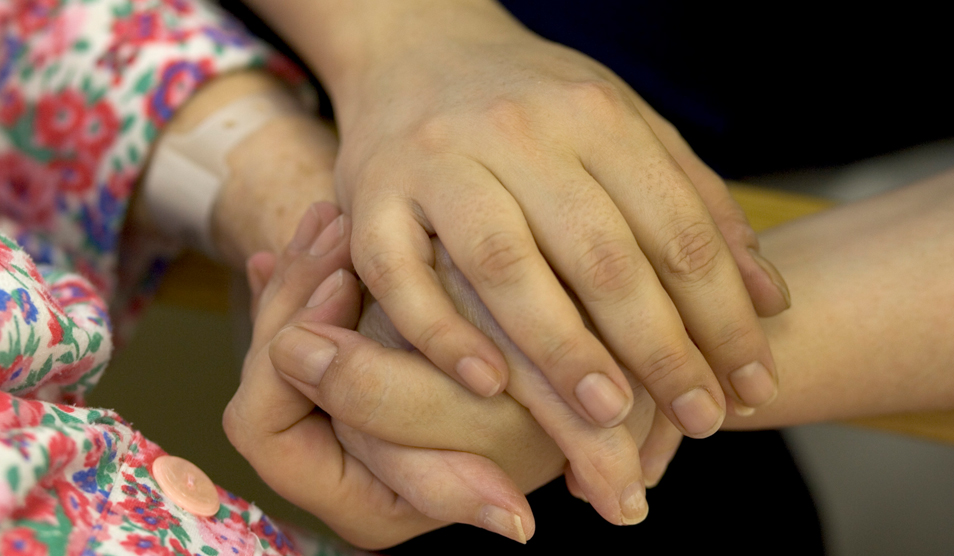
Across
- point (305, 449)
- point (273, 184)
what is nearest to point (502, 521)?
point (305, 449)

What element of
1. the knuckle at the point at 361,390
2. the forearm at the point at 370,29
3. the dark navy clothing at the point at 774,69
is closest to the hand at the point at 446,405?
the knuckle at the point at 361,390

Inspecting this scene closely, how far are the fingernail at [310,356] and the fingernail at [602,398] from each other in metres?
0.15

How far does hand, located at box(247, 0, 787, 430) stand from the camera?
0.41 metres

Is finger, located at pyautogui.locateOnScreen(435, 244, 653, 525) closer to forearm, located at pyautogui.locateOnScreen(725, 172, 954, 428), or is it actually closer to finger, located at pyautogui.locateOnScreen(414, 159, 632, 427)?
finger, located at pyautogui.locateOnScreen(414, 159, 632, 427)

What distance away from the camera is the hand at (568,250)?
41 centimetres

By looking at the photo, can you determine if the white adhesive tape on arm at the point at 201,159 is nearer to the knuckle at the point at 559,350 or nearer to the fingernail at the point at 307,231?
the fingernail at the point at 307,231

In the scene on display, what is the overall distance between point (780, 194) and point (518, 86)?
417 mm

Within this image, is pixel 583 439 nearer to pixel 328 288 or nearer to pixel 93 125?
pixel 328 288

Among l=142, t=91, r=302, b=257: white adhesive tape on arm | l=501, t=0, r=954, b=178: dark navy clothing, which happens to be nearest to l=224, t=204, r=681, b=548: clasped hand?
l=142, t=91, r=302, b=257: white adhesive tape on arm

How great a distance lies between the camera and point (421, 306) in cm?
42

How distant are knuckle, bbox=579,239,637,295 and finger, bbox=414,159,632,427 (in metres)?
0.02

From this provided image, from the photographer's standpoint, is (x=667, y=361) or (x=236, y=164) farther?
(x=236, y=164)

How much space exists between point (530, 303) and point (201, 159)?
1.33 feet

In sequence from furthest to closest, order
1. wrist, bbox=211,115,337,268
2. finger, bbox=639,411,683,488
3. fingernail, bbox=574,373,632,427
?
1. wrist, bbox=211,115,337,268
2. finger, bbox=639,411,683,488
3. fingernail, bbox=574,373,632,427
